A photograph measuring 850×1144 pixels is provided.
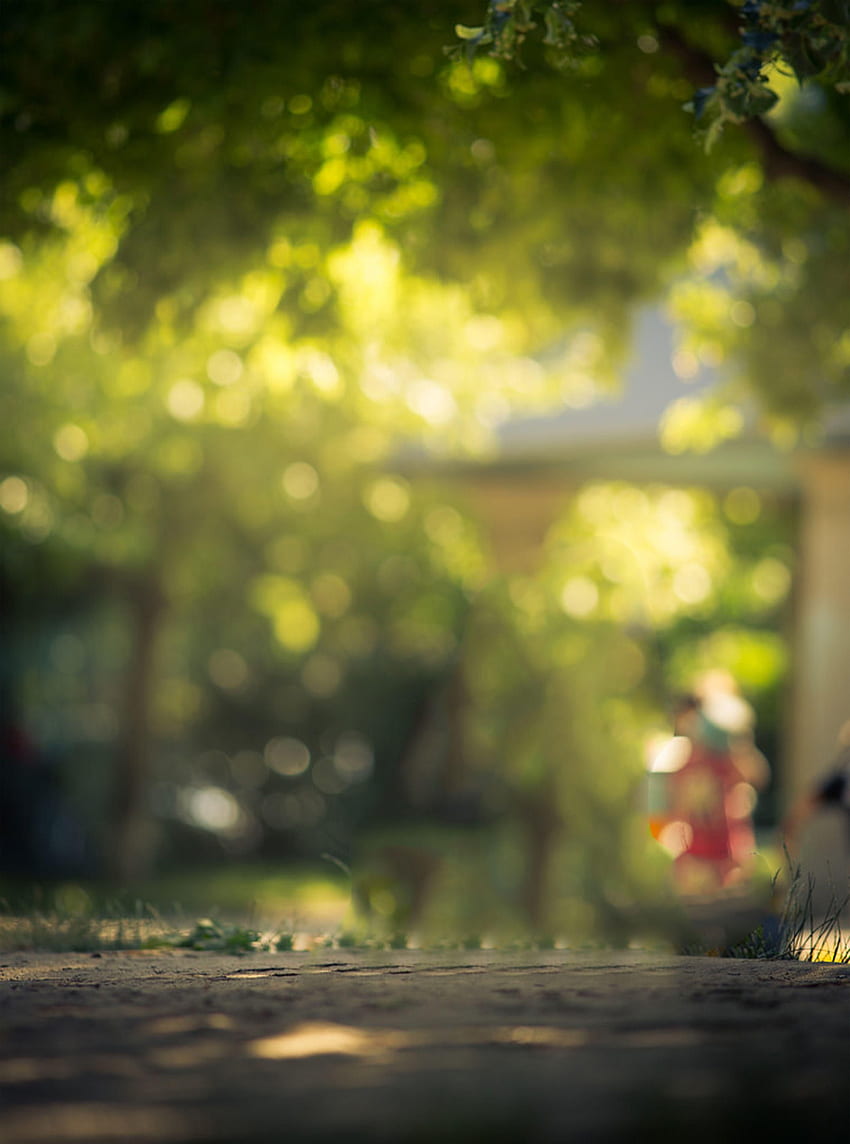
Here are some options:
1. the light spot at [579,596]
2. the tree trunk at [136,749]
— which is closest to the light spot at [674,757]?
the light spot at [579,596]

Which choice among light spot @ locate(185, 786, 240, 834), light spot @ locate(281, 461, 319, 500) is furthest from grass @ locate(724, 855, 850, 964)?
light spot @ locate(185, 786, 240, 834)

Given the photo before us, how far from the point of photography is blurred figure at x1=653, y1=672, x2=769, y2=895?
10031mm

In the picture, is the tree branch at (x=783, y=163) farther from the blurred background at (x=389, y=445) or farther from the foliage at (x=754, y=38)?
the foliage at (x=754, y=38)

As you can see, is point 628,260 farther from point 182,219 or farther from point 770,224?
point 182,219

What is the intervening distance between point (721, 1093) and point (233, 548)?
14287 mm

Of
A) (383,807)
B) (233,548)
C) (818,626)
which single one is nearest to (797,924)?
(818,626)

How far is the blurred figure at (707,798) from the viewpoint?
10031 mm

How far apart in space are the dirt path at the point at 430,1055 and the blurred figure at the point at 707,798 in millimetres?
5700

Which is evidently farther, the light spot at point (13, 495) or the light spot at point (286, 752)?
the light spot at point (286, 752)

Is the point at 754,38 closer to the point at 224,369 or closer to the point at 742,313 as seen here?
the point at 742,313

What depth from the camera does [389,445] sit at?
15945mm

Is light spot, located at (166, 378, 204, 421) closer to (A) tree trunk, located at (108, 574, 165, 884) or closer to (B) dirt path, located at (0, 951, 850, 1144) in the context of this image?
(A) tree trunk, located at (108, 574, 165, 884)

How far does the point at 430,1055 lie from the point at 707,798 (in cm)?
728

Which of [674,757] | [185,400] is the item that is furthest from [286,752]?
[674,757]
